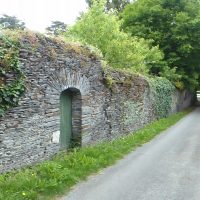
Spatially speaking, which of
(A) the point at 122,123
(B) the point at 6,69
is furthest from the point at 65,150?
(A) the point at 122,123

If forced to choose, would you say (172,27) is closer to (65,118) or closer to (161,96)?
(161,96)

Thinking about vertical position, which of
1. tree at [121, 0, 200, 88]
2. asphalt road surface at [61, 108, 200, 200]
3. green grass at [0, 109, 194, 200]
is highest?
tree at [121, 0, 200, 88]

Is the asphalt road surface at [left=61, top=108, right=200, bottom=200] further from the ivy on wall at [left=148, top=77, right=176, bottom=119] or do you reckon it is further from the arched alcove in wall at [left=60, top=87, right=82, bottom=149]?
the ivy on wall at [left=148, top=77, right=176, bottom=119]

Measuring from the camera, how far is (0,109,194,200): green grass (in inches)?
272

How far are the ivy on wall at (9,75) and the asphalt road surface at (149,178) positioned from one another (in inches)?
93.2

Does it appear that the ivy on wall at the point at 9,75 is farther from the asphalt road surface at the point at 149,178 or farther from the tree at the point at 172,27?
the tree at the point at 172,27

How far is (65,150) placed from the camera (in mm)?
11008

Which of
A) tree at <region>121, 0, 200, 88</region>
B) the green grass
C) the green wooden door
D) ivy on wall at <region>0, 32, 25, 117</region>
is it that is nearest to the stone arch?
the green wooden door

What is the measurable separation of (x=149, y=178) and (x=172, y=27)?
81.1 ft

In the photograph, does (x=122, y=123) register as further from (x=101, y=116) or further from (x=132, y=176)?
(x=132, y=176)

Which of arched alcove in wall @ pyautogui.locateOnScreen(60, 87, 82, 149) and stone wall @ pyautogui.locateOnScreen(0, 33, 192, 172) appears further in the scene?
arched alcove in wall @ pyautogui.locateOnScreen(60, 87, 82, 149)

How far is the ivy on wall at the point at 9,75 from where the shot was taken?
7848mm

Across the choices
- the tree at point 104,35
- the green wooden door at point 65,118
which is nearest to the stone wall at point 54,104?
the green wooden door at point 65,118

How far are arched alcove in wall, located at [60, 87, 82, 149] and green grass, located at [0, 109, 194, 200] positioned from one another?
0.47 meters
